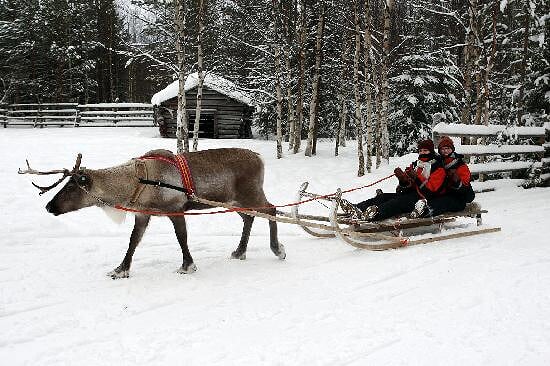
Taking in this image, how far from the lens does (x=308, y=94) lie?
20.9 m

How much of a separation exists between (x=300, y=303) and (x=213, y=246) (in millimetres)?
2643

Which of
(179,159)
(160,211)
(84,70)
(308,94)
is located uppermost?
(84,70)

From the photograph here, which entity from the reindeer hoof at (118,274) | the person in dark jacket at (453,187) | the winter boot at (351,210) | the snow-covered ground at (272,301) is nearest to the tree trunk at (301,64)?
the snow-covered ground at (272,301)

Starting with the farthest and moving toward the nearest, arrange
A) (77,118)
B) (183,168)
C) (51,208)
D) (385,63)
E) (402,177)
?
(77,118), (385,63), (402,177), (183,168), (51,208)

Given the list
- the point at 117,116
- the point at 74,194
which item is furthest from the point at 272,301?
the point at 117,116

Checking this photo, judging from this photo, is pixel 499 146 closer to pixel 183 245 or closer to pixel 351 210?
pixel 351 210

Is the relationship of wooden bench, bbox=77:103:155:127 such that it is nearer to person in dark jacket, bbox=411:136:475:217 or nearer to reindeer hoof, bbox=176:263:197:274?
person in dark jacket, bbox=411:136:475:217

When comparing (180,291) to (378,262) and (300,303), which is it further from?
(378,262)

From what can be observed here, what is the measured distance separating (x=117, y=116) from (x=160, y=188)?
27.2m

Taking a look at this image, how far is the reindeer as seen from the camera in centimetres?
518

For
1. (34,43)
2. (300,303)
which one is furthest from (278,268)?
(34,43)

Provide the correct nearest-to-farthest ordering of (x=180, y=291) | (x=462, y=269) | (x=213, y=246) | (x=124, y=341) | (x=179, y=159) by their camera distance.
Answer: (x=124, y=341)
(x=180, y=291)
(x=462, y=269)
(x=179, y=159)
(x=213, y=246)

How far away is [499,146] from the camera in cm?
1107

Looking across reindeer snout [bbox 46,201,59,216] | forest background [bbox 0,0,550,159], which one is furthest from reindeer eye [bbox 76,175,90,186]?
forest background [bbox 0,0,550,159]
